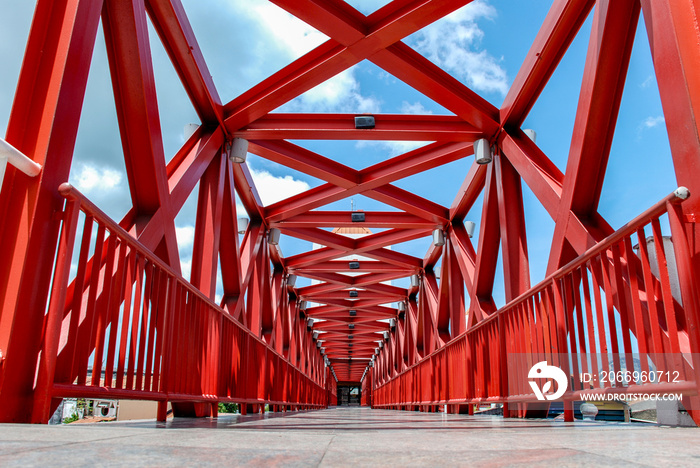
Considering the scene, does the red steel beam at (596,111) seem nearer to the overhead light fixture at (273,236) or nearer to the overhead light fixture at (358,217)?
the overhead light fixture at (358,217)

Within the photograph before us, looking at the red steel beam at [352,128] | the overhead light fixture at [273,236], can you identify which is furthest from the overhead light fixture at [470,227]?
the overhead light fixture at [273,236]

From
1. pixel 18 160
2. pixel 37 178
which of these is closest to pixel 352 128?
pixel 37 178

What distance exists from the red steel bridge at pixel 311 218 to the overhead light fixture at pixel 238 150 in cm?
6

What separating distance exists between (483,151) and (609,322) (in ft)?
19.1

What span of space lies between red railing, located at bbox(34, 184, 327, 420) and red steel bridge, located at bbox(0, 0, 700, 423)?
0.05ft

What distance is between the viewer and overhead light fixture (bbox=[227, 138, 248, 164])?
29.0 ft

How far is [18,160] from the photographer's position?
2.88m

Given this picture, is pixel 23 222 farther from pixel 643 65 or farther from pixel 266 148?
pixel 266 148

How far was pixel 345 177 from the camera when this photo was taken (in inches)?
416

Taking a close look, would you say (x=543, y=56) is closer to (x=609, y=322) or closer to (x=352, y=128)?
(x=352, y=128)

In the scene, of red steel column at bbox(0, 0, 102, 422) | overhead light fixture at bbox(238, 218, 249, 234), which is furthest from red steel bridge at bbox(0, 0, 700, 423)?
overhead light fixture at bbox(238, 218, 249, 234)

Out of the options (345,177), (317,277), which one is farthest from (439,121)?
(317,277)

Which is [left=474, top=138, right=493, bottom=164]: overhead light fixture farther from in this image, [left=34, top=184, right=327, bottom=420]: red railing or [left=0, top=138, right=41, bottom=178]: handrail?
[left=0, top=138, right=41, bottom=178]: handrail

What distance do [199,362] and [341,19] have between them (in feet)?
14.3
